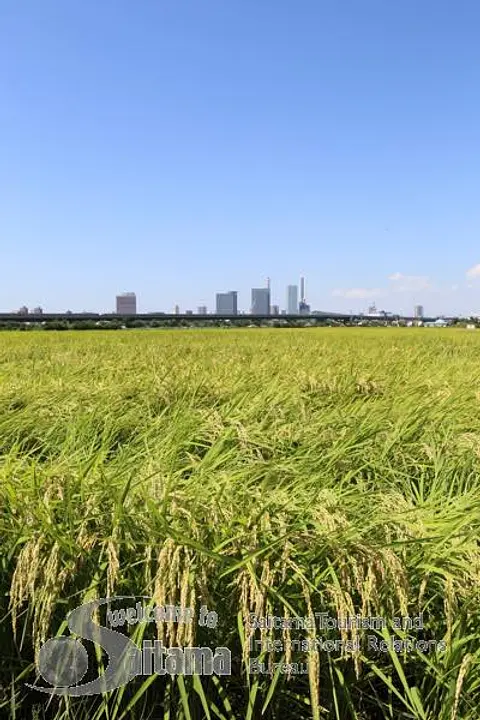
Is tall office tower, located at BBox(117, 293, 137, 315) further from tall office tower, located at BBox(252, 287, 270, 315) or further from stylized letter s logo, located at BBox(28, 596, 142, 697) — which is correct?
stylized letter s logo, located at BBox(28, 596, 142, 697)

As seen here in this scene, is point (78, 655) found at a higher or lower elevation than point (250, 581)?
lower

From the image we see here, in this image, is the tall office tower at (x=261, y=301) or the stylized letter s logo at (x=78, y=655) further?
the tall office tower at (x=261, y=301)

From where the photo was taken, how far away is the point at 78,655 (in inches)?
62.7

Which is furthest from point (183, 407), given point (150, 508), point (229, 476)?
point (150, 508)

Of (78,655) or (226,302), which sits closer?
(78,655)

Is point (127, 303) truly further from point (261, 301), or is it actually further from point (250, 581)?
point (250, 581)

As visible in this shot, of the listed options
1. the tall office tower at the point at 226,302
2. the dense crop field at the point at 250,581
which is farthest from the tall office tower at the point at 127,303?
the dense crop field at the point at 250,581

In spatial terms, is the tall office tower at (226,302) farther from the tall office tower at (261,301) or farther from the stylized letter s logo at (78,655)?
the stylized letter s logo at (78,655)

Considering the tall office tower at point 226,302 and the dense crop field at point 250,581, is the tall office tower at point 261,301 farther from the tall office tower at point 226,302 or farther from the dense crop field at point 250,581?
the dense crop field at point 250,581

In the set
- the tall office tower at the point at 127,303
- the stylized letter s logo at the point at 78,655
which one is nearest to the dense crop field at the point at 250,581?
the stylized letter s logo at the point at 78,655

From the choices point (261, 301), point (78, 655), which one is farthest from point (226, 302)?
point (78, 655)

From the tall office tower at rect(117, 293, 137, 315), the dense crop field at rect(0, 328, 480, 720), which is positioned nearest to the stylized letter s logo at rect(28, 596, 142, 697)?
the dense crop field at rect(0, 328, 480, 720)

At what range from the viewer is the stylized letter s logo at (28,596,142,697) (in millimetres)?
1560

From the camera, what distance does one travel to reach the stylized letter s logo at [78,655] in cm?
156
